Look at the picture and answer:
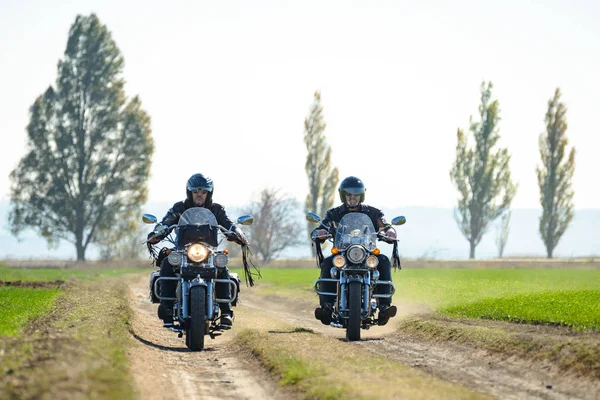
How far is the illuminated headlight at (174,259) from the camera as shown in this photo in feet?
47.1

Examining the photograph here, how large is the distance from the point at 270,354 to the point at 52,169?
212 ft

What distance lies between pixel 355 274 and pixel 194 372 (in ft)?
14.8

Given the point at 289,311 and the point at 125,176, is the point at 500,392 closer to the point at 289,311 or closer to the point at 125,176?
the point at 289,311

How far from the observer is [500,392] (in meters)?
10.2

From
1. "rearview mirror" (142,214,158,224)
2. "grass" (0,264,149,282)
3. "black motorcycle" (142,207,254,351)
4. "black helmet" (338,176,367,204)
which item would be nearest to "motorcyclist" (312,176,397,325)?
"black helmet" (338,176,367,204)

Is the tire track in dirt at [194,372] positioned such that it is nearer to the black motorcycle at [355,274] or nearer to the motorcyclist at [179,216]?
the motorcyclist at [179,216]

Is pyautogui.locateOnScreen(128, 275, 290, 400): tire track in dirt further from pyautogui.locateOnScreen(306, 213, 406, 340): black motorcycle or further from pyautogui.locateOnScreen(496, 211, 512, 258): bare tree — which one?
pyautogui.locateOnScreen(496, 211, 512, 258): bare tree

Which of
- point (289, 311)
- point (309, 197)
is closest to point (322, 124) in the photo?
point (309, 197)

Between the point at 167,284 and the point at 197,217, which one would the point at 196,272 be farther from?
the point at 197,217

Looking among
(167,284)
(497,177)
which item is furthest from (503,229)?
(167,284)

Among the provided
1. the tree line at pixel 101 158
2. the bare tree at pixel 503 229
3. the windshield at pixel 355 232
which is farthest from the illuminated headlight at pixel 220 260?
the bare tree at pixel 503 229

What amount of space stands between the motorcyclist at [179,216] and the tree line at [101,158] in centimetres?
6043

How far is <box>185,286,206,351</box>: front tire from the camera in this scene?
13.8 metres

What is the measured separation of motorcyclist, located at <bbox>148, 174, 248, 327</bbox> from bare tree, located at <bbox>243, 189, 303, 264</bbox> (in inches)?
3044
